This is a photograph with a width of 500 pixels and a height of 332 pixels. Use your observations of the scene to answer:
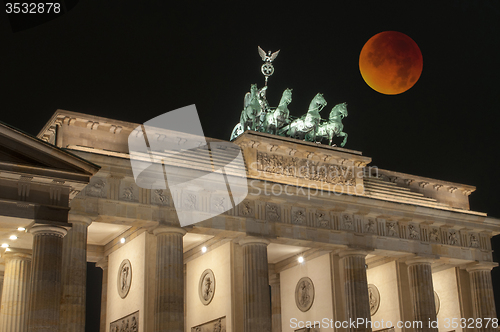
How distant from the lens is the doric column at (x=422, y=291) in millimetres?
32312

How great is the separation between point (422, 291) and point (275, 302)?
7604 mm

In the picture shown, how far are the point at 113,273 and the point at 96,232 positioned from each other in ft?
7.36

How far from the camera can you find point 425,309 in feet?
106

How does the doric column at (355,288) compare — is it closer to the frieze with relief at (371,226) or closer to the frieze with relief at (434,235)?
the frieze with relief at (371,226)

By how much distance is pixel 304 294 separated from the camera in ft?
110

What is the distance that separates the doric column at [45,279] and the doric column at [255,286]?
1013 centimetres

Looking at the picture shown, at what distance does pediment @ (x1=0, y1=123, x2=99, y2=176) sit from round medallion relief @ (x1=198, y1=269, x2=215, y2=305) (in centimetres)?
1249

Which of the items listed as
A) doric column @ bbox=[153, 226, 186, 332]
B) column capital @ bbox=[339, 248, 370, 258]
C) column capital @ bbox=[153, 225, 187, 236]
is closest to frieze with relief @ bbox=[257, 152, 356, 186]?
column capital @ bbox=[339, 248, 370, 258]

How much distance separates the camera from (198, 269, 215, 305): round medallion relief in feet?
102

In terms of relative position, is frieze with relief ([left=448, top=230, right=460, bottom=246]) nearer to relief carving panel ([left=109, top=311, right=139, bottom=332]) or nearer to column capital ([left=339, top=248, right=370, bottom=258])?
column capital ([left=339, top=248, right=370, bottom=258])

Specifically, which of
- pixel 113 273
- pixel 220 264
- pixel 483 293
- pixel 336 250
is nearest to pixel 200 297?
pixel 220 264

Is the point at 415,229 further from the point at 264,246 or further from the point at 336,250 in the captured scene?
the point at 264,246

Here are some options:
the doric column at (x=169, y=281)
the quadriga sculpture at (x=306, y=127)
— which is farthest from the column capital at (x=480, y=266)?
the doric column at (x=169, y=281)

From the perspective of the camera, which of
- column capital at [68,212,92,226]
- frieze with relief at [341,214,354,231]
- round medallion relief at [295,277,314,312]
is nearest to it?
column capital at [68,212,92,226]
